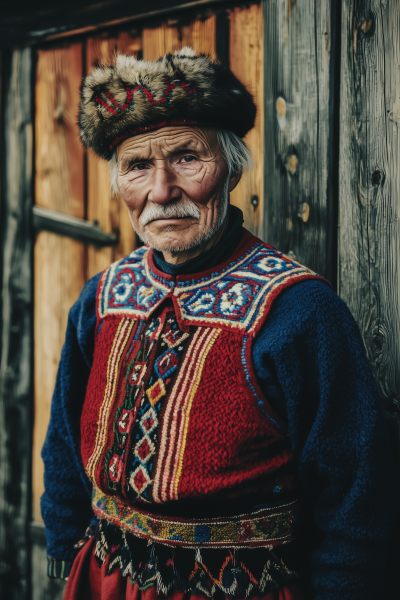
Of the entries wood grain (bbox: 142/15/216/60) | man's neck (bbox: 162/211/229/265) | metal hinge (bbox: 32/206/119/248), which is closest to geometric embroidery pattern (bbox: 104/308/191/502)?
man's neck (bbox: 162/211/229/265)

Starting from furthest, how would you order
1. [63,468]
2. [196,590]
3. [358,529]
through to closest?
[63,468], [196,590], [358,529]

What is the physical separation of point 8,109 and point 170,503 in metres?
A: 1.93

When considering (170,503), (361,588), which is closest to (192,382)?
(170,503)

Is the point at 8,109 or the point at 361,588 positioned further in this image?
the point at 8,109

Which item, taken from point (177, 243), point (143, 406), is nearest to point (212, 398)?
point (143, 406)

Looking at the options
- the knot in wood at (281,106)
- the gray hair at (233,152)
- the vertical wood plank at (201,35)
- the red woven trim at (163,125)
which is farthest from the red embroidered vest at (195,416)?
the vertical wood plank at (201,35)

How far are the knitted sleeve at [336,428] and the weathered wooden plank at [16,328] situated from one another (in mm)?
1517

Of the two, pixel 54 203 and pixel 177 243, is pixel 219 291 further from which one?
pixel 54 203

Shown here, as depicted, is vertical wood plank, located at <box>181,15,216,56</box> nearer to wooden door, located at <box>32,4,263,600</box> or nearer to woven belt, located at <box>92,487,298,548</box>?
wooden door, located at <box>32,4,263,600</box>

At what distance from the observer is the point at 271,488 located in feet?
4.02

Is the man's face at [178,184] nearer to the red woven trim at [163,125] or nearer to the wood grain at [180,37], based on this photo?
the red woven trim at [163,125]

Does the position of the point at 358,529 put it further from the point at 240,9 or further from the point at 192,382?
the point at 240,9

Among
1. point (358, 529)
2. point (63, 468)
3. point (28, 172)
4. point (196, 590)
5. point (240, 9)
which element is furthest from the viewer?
point (28, 172)

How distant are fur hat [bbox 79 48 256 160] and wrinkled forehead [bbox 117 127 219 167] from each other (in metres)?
0.02
